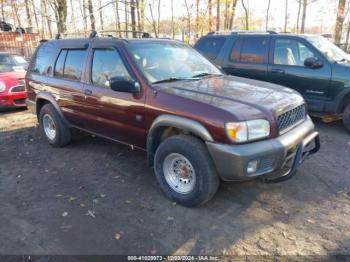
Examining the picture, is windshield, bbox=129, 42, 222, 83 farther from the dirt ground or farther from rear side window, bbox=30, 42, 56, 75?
rear side window, bbox=30, 42, 56, 75

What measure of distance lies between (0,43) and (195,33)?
46.6 feet

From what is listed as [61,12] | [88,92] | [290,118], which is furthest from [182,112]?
[61,12]

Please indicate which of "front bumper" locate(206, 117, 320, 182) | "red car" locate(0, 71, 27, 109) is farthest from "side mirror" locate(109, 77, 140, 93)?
"red car" locate(0, 71, 27, 109)

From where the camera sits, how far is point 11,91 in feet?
27.6

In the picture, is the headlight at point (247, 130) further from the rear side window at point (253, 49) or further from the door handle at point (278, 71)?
the rear side window at point (253, 49)

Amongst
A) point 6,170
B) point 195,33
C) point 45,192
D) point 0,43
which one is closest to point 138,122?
point 45,192

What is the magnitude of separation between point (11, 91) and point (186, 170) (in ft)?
21.6

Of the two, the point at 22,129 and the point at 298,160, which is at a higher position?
the point at 298,160

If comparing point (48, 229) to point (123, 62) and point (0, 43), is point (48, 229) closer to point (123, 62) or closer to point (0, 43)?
point (123, 62)

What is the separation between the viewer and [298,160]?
136 inches

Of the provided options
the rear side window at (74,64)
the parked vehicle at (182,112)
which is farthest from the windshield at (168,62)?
the rear side window at (74,64)

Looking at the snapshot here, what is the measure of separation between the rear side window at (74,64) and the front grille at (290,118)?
288 cm

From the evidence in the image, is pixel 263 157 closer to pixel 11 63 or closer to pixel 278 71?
pixel 278 71

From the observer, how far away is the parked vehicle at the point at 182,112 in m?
3.17
